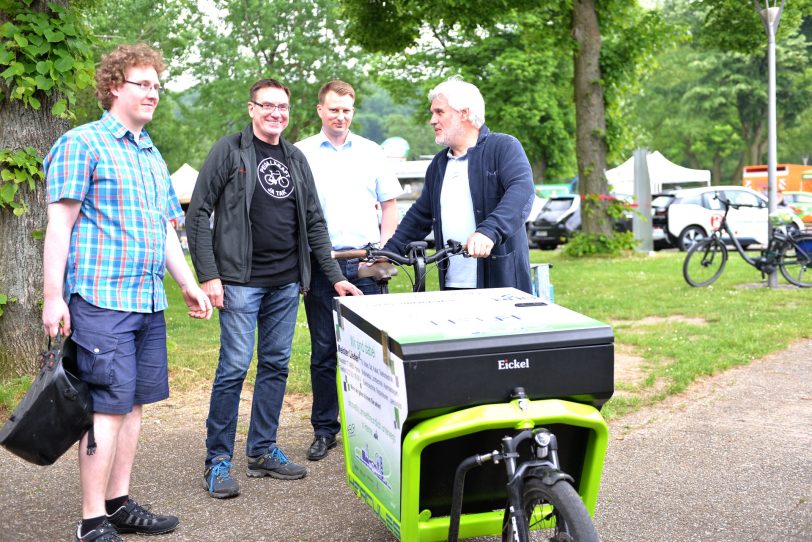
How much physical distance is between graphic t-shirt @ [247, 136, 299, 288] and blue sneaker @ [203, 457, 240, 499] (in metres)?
0.86

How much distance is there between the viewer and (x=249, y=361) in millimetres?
4547

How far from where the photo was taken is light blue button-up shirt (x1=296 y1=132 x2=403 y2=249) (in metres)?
5.20

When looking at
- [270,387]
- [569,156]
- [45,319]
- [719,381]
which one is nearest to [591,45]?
[719,381]

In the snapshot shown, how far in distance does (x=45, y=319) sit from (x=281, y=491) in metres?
1.55

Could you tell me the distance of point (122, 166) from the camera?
12.2ft

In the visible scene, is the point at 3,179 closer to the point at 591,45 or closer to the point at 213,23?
the point at 591,45

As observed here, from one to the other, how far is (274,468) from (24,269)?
2.92 metres

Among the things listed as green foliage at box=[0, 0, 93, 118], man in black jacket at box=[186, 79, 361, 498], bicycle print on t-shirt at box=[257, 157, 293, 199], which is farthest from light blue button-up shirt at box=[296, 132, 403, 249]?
green foliage at box=[0, 0, 93, 118]

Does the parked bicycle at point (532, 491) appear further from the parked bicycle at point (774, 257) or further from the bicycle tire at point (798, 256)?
the bicycle tire at point (798, 256)

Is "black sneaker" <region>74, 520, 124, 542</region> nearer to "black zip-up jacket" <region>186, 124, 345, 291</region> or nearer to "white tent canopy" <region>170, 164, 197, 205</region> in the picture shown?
"black zip-up jacket" <region>186, 124, 345, 291</region>

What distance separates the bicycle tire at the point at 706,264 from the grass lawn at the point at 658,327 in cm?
20

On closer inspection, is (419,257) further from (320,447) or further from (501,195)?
(320,447)

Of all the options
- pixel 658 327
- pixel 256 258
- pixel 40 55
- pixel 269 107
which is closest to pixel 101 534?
pixel 256 258

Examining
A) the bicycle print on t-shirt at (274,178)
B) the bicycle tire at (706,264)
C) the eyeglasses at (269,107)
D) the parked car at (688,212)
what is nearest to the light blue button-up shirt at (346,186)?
the bicycle print on t-shirt at (274,178)
